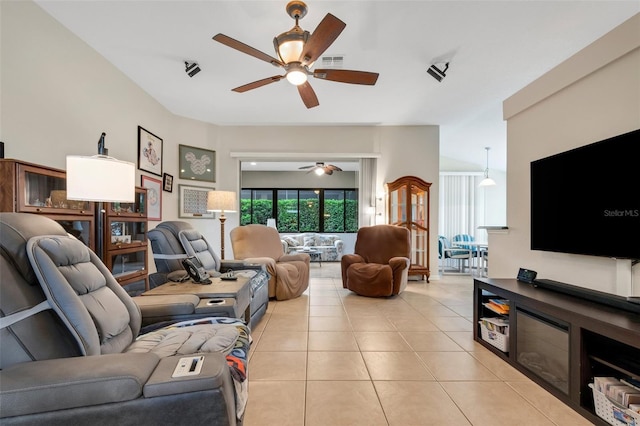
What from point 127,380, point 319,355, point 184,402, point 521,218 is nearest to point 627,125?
point 521,218

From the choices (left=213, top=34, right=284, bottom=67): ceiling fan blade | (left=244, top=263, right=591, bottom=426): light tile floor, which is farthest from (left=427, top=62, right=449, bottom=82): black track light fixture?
(left=244, top=263, right=591, bottom=426): light tile floor

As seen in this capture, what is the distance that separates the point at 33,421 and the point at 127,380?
258mm

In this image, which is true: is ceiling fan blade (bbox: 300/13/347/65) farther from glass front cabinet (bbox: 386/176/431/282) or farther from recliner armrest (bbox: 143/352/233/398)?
glass front cabinet (bbox: 386/176/431/282)

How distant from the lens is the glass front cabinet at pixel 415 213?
506cm

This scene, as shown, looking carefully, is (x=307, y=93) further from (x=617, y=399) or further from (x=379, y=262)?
(x=617, y=399)

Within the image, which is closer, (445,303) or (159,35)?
(159,35)

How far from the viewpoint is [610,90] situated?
1910 millimetres

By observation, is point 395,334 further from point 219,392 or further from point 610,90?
point 610,90

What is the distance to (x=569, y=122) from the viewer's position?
221 centimetres

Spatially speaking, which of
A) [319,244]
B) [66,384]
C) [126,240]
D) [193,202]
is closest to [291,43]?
[66,384]

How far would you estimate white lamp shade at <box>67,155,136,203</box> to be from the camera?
1684mm

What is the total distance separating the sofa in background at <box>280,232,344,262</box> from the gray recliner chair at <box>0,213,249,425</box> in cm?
587

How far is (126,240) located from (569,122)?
3904mm

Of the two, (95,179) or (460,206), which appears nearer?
(95,179)
